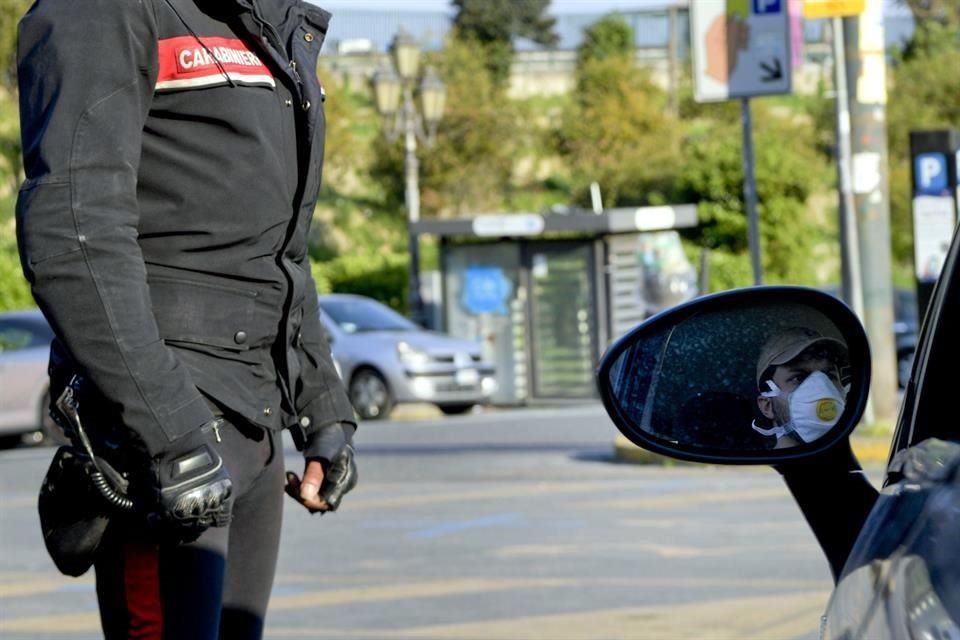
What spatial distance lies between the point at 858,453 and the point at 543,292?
1306 cm

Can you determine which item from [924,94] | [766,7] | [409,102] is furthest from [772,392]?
[924,94]

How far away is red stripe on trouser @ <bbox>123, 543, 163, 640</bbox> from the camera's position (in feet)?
9.82

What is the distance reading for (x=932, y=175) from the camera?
49.6ft

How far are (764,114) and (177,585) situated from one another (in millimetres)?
48398

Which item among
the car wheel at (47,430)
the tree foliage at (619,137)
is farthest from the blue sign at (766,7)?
the tree foliage at (619,137)

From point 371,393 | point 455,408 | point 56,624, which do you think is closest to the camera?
point 56,624

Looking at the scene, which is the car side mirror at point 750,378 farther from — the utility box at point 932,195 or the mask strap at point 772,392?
the utility box at point 932,195

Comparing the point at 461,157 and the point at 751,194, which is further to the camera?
the point at 461,157

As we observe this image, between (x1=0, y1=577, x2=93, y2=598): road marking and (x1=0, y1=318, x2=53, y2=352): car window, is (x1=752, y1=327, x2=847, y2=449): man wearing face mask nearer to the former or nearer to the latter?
(x1=0, y1=577, x2=93, y2=598): road marking

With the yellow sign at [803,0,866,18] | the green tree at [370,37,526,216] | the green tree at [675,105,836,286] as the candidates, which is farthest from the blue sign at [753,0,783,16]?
the green tree at [370,37,526,216]

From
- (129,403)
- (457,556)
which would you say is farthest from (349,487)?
(457,556)

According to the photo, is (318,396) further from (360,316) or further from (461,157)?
(461,157)

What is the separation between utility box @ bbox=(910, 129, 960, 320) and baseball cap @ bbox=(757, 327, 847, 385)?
13.0 m

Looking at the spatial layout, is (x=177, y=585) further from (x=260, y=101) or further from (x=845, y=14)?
Answer: (x=845, y=14)
